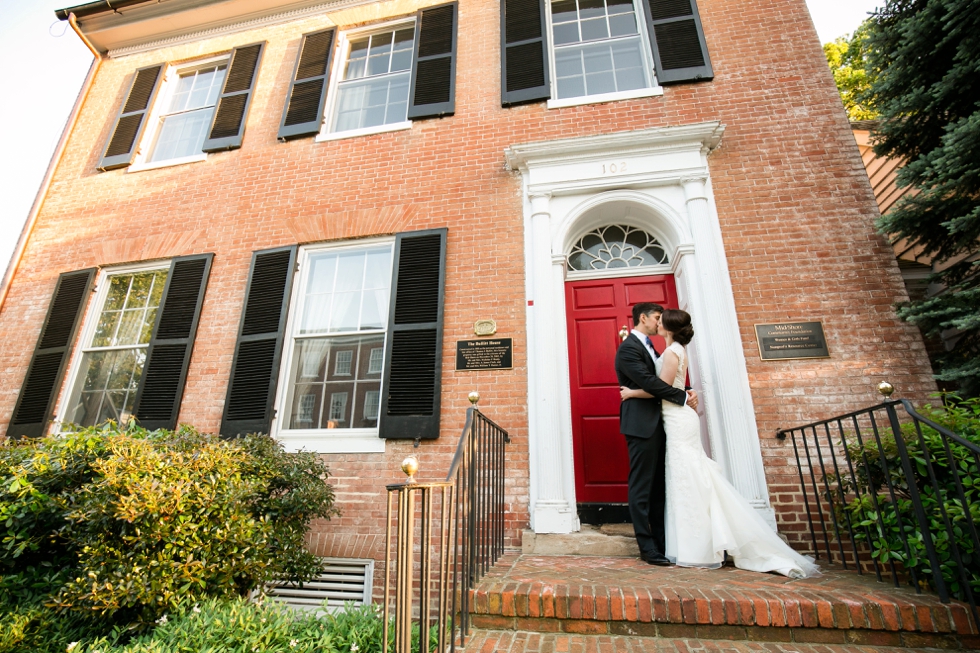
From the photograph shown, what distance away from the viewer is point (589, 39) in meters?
6.30

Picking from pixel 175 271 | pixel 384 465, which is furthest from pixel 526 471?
pixel 175 271

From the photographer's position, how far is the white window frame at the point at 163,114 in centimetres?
675

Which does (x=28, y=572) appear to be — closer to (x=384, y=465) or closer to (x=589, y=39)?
(x=384, y=465)

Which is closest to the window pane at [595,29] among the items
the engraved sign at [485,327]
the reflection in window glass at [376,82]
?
the reflection in window glass at [376,82]

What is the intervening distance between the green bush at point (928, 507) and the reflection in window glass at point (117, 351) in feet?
23.6

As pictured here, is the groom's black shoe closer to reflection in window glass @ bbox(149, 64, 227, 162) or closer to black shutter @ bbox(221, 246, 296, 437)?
black shutter @ bbox(221, 246, 296, 437)

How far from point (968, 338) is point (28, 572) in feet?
25.5

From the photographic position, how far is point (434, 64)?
633 cm

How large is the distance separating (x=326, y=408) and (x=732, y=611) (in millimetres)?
4118

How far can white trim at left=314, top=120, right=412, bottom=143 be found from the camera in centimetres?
609

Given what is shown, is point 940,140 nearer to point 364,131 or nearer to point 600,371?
point 600,371

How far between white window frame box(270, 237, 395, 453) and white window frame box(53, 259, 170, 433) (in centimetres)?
201

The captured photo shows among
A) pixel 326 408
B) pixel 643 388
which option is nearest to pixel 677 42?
pixel 643 388

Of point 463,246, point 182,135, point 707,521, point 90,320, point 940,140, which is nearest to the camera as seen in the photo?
point 707,521
